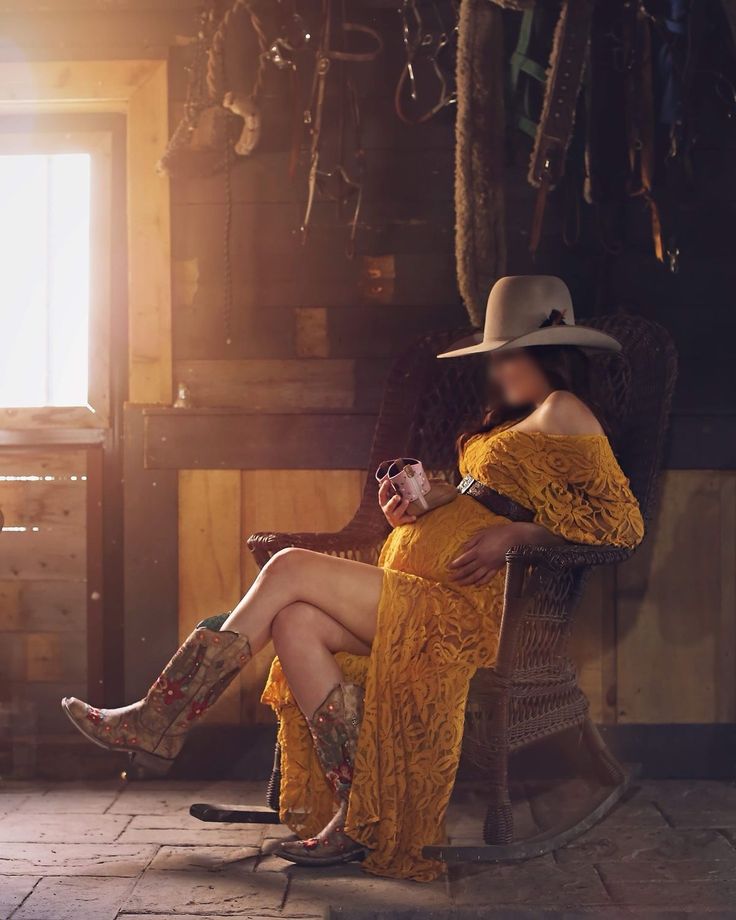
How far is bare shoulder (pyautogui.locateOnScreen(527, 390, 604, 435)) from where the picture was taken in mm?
2463

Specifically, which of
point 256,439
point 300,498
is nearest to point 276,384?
point 256,439

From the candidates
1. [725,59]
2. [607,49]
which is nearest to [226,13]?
[607,49]

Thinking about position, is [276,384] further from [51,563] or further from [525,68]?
[525,68]

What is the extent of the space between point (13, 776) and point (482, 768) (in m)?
1.50

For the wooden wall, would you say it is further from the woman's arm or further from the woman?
the woman's arm

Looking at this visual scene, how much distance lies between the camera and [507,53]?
9.98 feet

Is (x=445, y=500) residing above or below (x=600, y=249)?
below

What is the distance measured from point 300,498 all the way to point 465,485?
68 centimetres

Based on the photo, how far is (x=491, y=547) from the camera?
2.37 metres

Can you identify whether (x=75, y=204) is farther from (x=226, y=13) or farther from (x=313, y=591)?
(x=313, y=591)

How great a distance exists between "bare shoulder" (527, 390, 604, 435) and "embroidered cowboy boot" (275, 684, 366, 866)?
29.7 inches

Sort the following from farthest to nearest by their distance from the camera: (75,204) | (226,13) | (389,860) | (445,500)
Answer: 1. (75,204)
2. (226,13)
3. (445,500)
4. (389,860)

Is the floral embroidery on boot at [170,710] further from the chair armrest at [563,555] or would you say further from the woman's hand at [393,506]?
the chair armrest at [563,555]

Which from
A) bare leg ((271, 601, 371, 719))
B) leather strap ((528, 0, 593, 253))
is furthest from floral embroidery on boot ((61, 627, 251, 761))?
leather strap ((528, 0, 593, 253))
